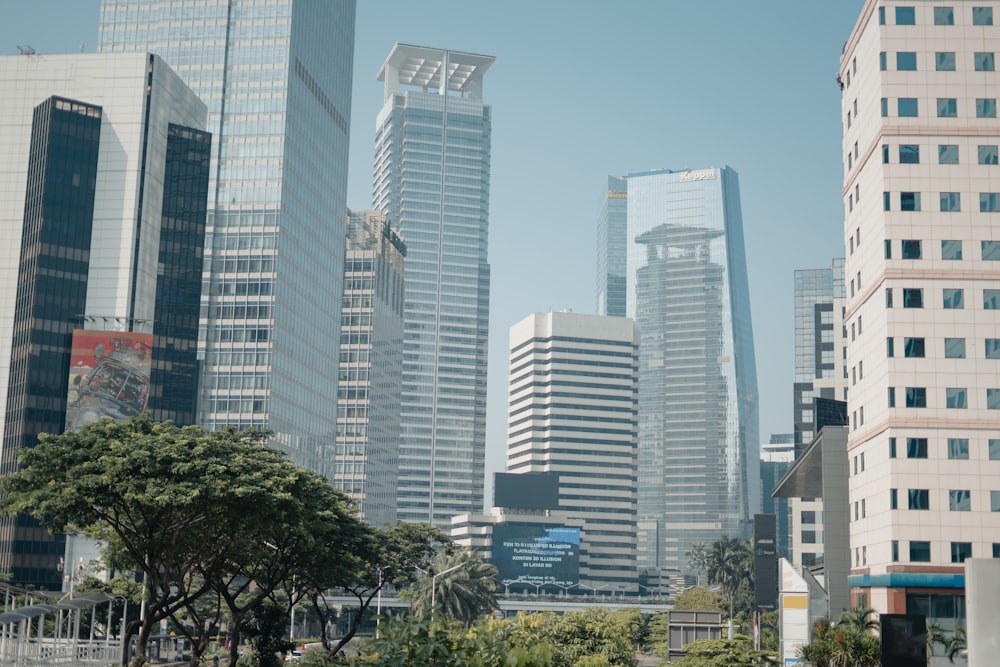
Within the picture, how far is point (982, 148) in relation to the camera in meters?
88.4

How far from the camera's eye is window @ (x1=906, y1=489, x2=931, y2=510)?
273ft

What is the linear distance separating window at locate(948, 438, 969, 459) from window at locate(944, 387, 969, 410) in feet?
7.88

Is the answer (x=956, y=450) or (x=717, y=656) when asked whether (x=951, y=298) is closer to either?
(x=956, y=450)

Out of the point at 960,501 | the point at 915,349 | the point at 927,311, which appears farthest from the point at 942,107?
the point at 960,501

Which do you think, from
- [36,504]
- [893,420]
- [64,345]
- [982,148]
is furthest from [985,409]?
[64,345]

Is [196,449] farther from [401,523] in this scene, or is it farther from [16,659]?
[401,523]

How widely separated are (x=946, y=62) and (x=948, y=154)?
7255 millimetres

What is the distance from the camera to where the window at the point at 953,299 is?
8612 cm

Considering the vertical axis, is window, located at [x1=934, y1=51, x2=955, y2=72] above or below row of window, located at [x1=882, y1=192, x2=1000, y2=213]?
above

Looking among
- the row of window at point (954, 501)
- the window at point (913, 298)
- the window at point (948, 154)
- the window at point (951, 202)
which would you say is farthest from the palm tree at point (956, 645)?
the window at point (948, 154)

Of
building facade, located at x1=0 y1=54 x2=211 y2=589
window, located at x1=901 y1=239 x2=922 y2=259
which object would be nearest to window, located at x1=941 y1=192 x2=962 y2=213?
window, located at x1=901 y1=239 x2=922 y2=259

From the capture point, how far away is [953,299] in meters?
86.2

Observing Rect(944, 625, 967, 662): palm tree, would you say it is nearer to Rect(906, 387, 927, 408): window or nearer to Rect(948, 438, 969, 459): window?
Rect(948, 438, 969, 459): window

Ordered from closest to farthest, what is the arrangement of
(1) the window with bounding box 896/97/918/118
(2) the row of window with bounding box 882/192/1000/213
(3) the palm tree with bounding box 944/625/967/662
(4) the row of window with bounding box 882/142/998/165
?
1. (3) the palm tree with bounding box 944/625/967/662
2. (2) the row of window with bounding box 882/192/1000/213
3. (4) the row of window with bounding box 882/142/998/165
4. (1) the window with bounding box 896/97/918/118
